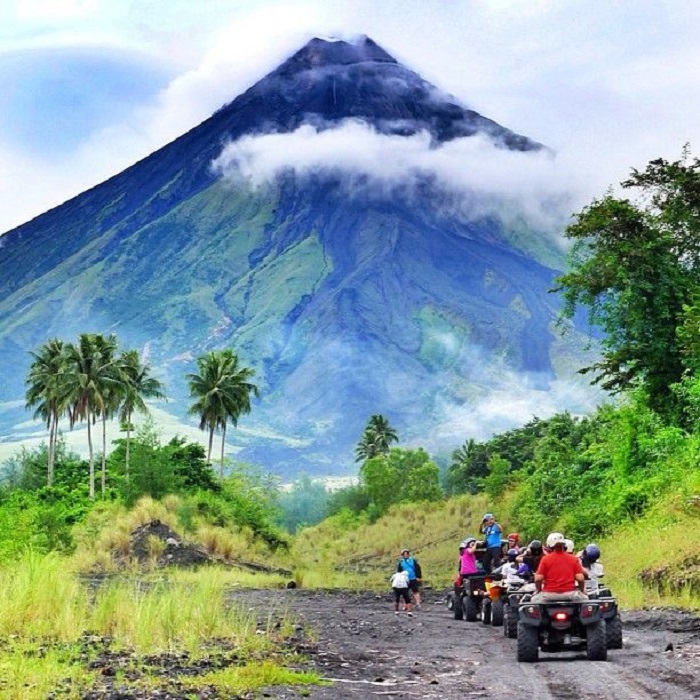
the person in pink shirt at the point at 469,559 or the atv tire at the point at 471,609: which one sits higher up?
the person in pink shirt at the point at 469,559

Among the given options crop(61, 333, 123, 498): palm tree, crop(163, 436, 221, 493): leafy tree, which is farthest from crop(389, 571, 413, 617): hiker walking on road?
crop(61, 333, 123, 498): palm tree

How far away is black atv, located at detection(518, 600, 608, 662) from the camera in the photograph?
679 inches

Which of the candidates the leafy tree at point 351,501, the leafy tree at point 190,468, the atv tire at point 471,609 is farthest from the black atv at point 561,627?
the leafy tree at point 351,501

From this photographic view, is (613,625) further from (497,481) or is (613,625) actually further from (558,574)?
(497,481)

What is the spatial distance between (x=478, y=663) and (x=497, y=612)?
27.1 feet

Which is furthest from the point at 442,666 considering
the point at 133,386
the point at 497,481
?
the point at 133,386

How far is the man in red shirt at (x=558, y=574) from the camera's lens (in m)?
17.5

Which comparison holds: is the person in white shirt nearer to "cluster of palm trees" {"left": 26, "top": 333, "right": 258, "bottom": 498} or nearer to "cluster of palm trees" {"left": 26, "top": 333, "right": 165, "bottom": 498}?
"cluster of palm trees" {"left": 26, "top": 333, "right": 258, "bottom": 498}

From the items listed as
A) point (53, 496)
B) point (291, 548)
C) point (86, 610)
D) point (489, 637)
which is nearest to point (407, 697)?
point (86, 610)

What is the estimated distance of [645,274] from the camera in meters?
41.0

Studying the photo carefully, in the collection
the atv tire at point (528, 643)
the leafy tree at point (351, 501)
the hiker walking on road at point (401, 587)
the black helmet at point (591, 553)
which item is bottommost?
the atv tire at point (528, 643)

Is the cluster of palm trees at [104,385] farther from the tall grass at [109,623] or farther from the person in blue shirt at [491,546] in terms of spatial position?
the tall grass at [109,623]

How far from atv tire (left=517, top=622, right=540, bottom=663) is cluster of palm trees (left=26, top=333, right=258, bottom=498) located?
6770 cm

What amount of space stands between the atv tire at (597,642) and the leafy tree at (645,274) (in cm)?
2403
